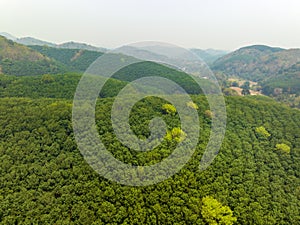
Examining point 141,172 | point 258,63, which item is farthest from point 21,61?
point 258,63

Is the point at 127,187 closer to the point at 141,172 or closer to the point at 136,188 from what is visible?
the point at 136,188

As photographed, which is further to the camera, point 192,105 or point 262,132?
point 192,105

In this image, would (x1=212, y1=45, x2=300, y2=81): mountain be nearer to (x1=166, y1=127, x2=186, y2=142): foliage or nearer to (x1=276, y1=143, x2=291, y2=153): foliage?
(x1=276, y1=143, x2=291, y2=153): foliage

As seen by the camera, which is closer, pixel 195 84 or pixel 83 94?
pixel 83 94

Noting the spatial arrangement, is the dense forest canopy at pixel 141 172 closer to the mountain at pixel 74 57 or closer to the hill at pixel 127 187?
the hill at pixel 127 187

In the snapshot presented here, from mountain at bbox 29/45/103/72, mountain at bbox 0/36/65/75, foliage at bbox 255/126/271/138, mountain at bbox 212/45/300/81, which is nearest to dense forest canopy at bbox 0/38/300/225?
foliage at bbox 255/126/271/138

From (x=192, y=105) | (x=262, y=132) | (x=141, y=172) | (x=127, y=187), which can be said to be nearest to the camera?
(x=127, y=187)

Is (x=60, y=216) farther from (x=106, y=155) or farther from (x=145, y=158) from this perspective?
(x=145, y=158)

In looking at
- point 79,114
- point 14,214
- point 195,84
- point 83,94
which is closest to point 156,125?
point 79,114
